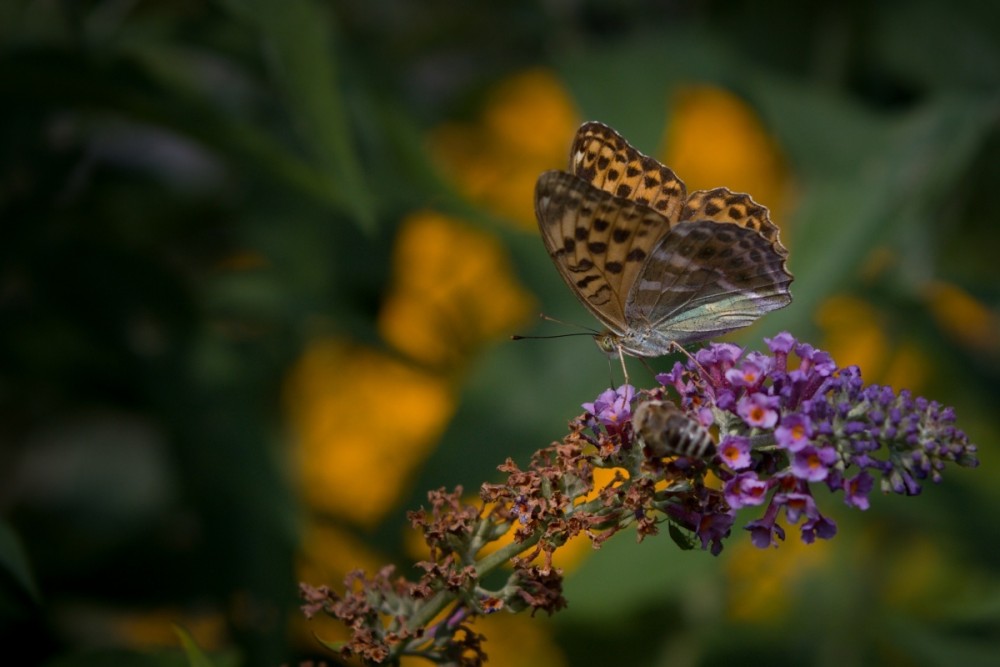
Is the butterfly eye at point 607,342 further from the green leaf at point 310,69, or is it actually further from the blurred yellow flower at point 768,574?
the blurred yellow flower at point 768,574

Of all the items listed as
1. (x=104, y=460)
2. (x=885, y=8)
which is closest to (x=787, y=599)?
(x=885, y=8)

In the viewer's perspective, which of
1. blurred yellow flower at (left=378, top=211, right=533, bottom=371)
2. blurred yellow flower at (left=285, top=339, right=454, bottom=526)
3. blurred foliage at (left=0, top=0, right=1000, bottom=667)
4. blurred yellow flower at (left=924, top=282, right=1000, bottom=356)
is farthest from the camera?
blurred yellow flower at (left=924, top=282, right=1000, bottom=356)

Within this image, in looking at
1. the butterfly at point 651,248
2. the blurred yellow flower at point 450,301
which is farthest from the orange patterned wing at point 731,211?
the blurred yellow flower at point 450,301

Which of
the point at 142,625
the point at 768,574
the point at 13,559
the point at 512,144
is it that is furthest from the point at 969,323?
the point at 13,559

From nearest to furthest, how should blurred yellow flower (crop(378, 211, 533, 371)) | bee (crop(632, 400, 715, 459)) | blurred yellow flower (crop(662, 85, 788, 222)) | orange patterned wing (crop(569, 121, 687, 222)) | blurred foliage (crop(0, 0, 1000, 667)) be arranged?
bee (crop(632, 400, 715, 459)) < orange patterned wing (crop(569, 121, 687, 222)) < blurred foliage (crop(0, 0, 1000, 667)) < blurred yellow flower (crop(378, 211, 533, 371)) < blurred yellow flower (crop(662, 85, 788, 222))

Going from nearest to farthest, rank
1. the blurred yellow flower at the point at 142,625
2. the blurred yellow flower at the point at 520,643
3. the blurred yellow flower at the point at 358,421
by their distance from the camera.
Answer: the blurred yellow flower at the point at 142,625
the blurred yellow flower at the point at 520,643
the blurred yellow flower at the point at 358,421

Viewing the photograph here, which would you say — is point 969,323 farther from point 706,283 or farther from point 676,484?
point 676,484

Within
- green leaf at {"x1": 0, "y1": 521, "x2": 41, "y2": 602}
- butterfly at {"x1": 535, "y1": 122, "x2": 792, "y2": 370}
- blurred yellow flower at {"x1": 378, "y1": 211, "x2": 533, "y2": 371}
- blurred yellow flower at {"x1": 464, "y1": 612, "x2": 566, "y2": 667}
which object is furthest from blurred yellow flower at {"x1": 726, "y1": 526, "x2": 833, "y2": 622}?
green leaf at {"x1": 0, "y1": 521, "x2": 41, "y2": 602}

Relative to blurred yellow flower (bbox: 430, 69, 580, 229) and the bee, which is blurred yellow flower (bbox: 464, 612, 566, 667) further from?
the bee
